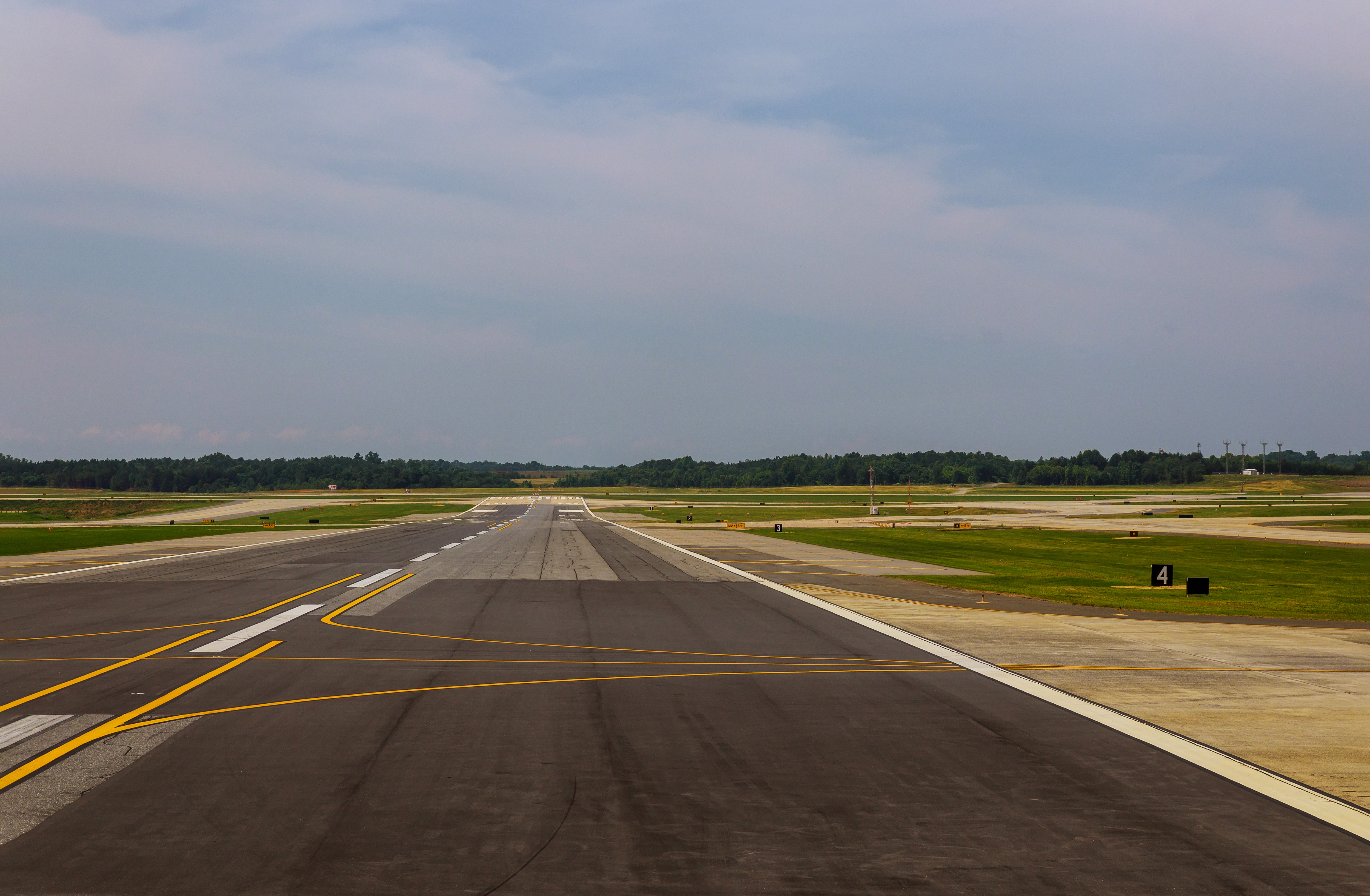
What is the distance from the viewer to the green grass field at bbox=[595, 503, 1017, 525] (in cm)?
8194

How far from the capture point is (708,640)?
49.5ft

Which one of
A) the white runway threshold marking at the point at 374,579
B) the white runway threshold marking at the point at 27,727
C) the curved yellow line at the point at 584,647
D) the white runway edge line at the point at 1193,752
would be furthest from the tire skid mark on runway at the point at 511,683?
the white runway threshold marking at the point at 374,579

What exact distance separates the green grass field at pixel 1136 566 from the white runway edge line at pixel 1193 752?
33.1 feet

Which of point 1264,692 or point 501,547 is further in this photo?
point 501,547

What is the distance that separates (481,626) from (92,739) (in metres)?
8.28

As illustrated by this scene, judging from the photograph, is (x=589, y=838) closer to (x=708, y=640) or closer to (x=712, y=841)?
(x=712, y=841)

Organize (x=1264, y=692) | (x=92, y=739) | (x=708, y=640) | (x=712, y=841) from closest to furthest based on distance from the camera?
(x=712, y=841) < (x=92, y=739) < (x=1264, y=692) < (x=708, y=640)

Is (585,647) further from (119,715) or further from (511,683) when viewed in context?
(119,715)

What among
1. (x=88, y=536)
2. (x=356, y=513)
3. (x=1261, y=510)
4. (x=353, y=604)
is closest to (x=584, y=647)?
(x=353, y=604)

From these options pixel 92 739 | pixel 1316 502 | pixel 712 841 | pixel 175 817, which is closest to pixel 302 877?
pixel 175 817

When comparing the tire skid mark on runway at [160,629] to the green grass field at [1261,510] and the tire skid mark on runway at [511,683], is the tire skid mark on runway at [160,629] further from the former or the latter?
the green grass field at [1261,510]

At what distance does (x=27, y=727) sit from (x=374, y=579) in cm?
1706

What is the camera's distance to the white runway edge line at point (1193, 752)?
22.2ft

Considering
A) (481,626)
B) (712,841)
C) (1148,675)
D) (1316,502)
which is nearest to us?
(712,841)
